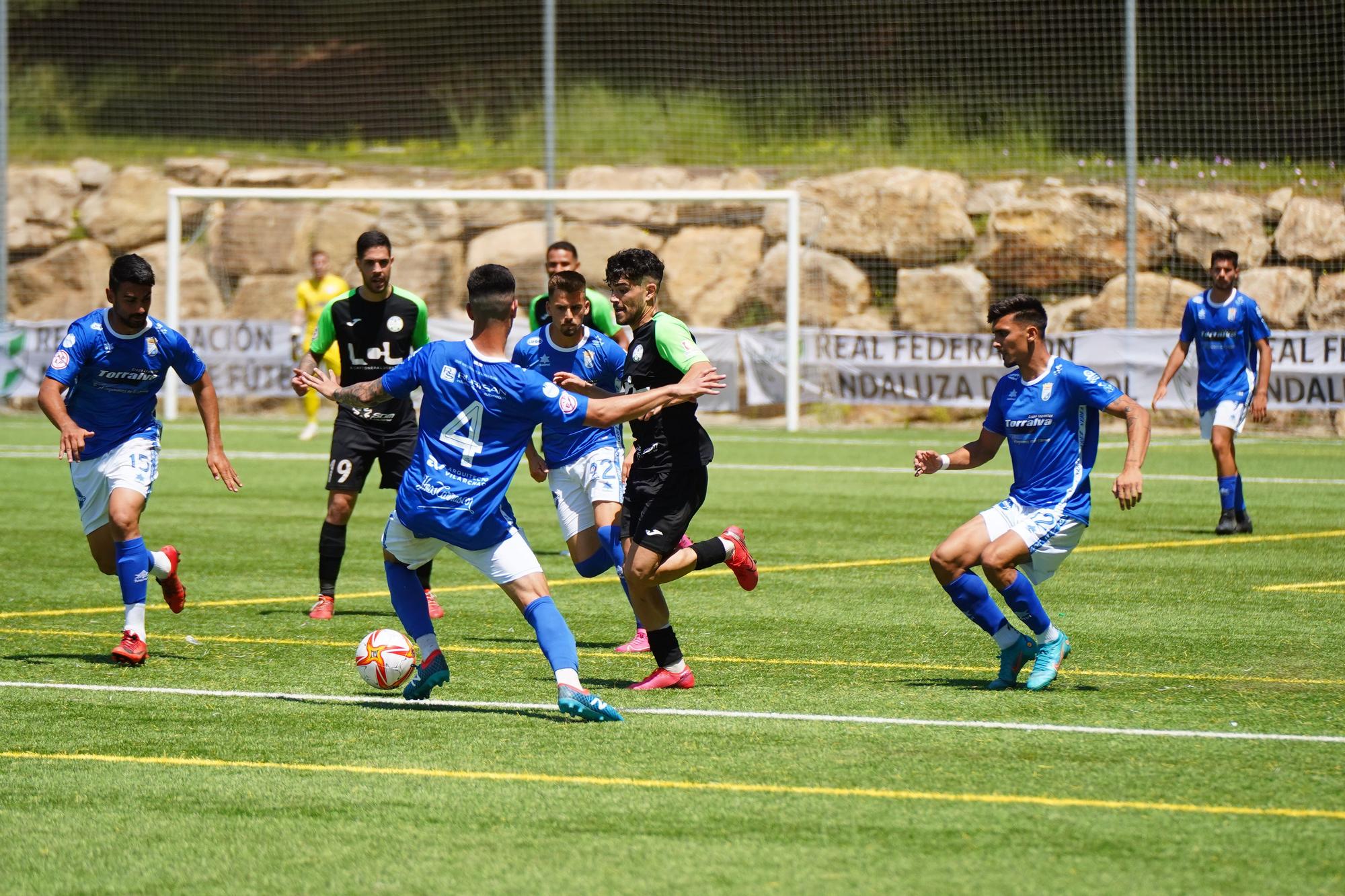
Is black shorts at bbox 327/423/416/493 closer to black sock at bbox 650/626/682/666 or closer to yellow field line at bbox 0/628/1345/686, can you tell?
yellow field line at bbox 0/628/1345/686

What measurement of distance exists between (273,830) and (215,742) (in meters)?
1.37

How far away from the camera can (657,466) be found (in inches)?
317

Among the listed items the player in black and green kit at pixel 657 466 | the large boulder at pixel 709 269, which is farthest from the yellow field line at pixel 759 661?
the large boulder at pixel 709 269

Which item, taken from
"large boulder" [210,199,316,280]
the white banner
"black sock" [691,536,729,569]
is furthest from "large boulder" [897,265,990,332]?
"black sock" [691,536,729,569]

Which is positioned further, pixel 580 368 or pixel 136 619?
pixel 580 368

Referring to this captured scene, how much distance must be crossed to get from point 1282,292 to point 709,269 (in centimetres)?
888

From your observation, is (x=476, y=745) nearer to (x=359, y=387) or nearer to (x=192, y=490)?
(x=359, y=387)

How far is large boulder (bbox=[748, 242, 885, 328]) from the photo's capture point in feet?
91.5

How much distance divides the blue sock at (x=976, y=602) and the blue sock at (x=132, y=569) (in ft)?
12.8

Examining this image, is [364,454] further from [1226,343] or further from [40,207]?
[40,207]

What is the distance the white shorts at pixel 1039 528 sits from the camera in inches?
308

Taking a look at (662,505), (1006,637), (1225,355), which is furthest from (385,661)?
(1225,355)

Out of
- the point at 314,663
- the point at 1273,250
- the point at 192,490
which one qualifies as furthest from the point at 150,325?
the point at 1273,250

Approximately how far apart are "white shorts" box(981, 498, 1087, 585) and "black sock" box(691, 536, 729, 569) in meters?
1.29
